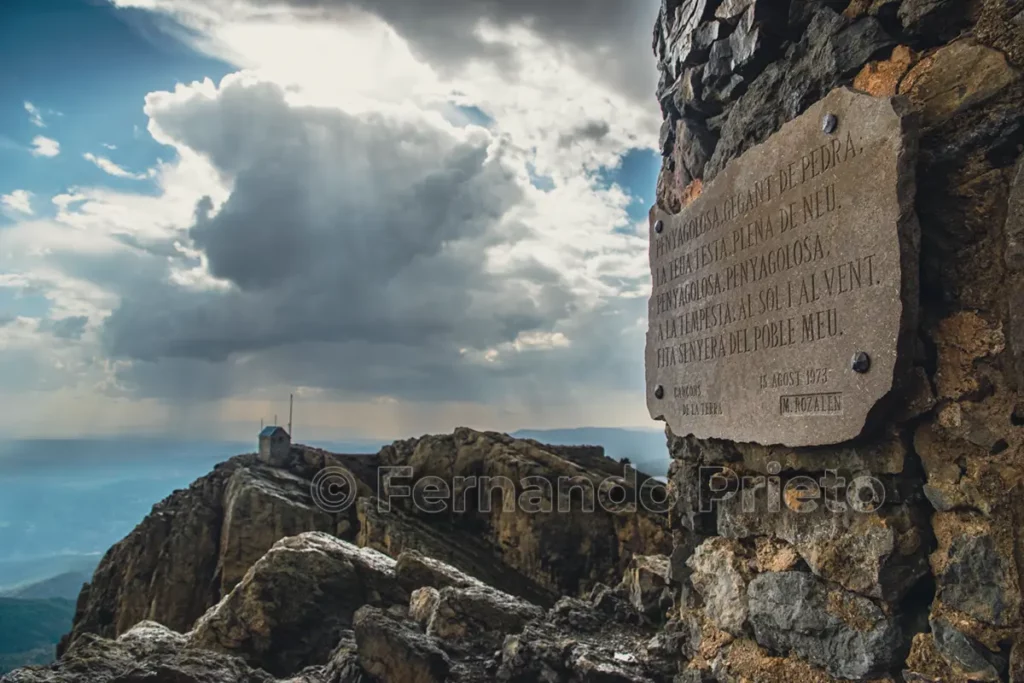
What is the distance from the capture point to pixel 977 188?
3.93 meters

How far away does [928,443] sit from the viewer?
410 cm

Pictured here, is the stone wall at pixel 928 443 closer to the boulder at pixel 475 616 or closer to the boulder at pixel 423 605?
the boulder at pixel 475 616

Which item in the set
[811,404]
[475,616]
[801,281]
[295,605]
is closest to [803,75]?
[801,281]

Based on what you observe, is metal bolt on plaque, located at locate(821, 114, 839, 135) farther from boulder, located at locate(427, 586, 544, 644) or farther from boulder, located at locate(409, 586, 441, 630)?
boulder, located at locate(409, 586, 441, 630)

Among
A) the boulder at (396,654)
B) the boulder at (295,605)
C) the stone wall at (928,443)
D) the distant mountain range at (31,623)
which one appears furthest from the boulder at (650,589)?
the distant mountain range at (31,623)

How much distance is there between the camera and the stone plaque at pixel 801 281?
Result: 409 centimetres

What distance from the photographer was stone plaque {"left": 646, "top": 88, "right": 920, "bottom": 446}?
409 cm

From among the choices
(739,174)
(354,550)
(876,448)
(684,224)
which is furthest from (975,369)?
(354,550)

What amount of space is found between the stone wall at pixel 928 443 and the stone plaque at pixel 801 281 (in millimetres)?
225

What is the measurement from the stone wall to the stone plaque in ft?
0.74

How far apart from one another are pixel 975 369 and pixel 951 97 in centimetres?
162

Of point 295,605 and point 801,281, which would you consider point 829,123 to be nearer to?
point 801,281

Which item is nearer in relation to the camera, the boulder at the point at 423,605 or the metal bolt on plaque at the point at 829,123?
the metal bolt on plaque at the point at 829,123

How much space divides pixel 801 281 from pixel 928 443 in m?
1.33
